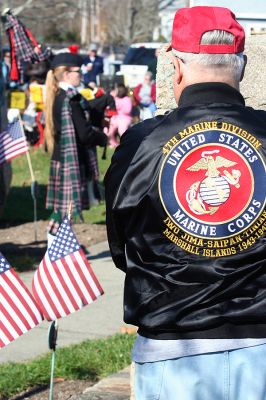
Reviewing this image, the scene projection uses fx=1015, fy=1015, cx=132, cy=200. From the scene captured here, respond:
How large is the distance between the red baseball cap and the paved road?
4011 mm

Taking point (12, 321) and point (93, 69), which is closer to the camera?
point (12, 321)

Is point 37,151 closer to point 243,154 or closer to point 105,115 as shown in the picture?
point 105,115

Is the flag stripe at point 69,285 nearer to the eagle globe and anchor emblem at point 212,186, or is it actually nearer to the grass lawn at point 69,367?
the grass lawn at point 69,367

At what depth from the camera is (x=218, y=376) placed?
2.75 metres

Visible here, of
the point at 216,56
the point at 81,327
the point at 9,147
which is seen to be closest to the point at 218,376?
the point at 216,56

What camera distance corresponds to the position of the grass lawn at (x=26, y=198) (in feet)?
41.7

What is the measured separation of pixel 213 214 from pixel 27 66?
2164 cm

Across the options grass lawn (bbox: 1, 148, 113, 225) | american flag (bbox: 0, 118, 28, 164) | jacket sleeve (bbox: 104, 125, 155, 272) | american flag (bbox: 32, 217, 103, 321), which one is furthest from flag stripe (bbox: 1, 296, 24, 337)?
grass lawn (bbox: 1, 148, 113, 225)

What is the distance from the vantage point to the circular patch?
279 cm

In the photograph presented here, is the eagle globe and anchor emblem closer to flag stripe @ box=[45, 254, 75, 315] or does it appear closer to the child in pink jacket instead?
flag stripe @ box=[45, 254, 75, 315]

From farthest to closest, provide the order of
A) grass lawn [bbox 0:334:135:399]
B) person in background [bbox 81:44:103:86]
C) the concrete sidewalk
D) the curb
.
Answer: person in background [bbox 81:44:103:86] → grass lawn [bbox 0:334:135:399] → the concrete sidewalk → the curb

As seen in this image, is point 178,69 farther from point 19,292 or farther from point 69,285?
point 69,285

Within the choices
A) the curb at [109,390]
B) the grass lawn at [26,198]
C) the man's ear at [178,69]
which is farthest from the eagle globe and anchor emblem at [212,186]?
the grass lawn at [26,198]

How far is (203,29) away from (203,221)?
55 centimetres
